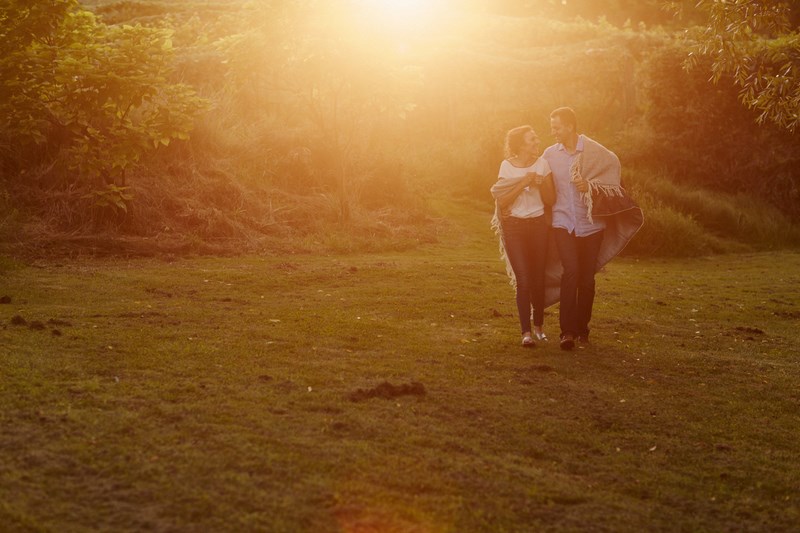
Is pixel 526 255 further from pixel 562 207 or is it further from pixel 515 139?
pixel 515 139

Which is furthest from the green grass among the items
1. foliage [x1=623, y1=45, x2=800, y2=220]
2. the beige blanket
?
foliage [x1=623, y1=45, x2=800, y2=220]

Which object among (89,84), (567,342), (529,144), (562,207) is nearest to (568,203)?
(562,207)

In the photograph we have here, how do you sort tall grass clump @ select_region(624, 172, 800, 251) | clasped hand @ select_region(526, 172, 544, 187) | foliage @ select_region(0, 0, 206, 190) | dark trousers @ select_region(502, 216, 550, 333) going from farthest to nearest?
tall grass clump @ select_region(624, 172, 800, 251), foliage @ select_region(0, 0, 206, 190), dark trousers @ select_region(502, 216, 550, 333), clasped hand @ select_region(526, 172, 544, 187)

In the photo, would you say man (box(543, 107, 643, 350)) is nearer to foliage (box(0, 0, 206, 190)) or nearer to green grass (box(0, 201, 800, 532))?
green grass (box(0, 201, 800, 532))

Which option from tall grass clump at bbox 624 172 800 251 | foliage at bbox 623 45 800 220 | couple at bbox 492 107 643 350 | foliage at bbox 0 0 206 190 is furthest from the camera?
foliage at bbox 623 45 800 220

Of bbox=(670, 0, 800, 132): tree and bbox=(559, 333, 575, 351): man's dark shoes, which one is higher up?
bbox=(670, 0, 800, 132): tree

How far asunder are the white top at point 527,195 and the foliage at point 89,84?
6.73 m

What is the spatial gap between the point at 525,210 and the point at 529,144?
0.59 m

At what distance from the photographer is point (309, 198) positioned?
17.5 metres

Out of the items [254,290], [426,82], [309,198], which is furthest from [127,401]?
[426,82]

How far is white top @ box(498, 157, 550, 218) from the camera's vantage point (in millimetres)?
8188

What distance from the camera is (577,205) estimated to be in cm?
823

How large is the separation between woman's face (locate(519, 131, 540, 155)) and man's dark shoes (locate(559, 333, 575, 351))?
5.52ft

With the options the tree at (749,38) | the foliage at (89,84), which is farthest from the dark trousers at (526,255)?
the foliage at (89,84)
